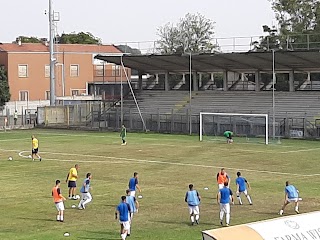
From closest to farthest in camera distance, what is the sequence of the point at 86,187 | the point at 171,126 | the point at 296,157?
the point at 86,187 → the point at 296,157 → the point at 171,126

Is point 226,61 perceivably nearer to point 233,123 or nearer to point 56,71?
point 233,123

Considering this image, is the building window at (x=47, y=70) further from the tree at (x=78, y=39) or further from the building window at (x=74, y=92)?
the tree at (x=78, y=39)

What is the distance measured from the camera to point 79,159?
163ft

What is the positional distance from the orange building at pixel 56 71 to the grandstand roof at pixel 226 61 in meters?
15.2

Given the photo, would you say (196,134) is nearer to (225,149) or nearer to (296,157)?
(225,149)

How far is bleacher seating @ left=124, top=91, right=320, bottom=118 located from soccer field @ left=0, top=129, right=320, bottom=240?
8907 millimetres

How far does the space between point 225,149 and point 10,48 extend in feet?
169

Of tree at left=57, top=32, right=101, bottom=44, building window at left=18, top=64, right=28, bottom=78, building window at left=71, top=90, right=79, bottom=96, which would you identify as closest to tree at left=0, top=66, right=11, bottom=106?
building window at left=18, top=64, right=28, bottom=78

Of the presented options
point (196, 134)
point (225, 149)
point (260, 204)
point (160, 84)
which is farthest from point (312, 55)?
point (260, 204)

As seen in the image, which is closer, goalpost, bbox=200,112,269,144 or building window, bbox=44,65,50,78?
goalpost, bbox=200,112,269,144

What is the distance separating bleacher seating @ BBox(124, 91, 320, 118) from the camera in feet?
231

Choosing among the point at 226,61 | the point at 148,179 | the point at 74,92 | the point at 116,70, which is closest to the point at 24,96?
the point at 74,92

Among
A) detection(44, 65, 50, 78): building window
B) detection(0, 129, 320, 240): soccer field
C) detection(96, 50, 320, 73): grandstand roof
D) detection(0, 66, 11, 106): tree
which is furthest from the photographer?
detection(44, 65, 50, 78): building window

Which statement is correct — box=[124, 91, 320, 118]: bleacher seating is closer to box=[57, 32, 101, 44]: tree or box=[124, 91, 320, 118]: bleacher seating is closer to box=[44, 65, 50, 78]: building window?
box=[44, 65, 50, 78]: building window
